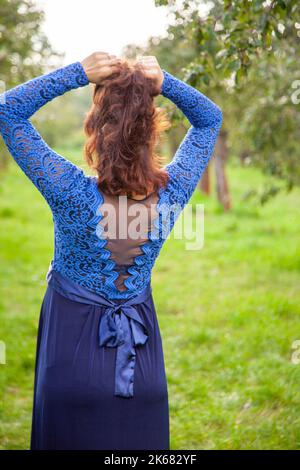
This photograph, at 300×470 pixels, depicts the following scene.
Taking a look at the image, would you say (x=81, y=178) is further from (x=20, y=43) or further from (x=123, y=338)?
(x=20, y=43)

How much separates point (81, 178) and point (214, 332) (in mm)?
4201

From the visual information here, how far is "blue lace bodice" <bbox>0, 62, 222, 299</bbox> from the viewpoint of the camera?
6.95 feet

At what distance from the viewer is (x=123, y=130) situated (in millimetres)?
2141

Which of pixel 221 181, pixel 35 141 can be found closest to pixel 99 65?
pixel 35 141

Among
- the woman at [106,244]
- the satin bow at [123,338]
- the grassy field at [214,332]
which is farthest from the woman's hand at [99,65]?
the grassy field at [214,332]

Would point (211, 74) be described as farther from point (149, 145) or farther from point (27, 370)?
point (27, 370)

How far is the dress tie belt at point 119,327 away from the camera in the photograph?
230 centimetres

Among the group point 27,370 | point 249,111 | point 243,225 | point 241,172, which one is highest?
point 241,172

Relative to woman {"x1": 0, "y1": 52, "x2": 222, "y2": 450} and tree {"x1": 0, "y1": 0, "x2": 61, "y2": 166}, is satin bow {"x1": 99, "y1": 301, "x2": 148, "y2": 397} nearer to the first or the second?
woman {"x1": 0, "y1": 52, "x2": 222, "y2": 450}

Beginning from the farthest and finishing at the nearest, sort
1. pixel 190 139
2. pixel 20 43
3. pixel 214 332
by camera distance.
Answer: pixel 20 43 < pixel 214 332 < pixel 190 139

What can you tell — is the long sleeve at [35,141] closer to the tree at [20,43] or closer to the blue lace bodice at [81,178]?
the blue lace bodice at [81,178]

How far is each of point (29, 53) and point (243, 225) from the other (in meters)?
5.92

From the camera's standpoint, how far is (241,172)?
3130 cm
